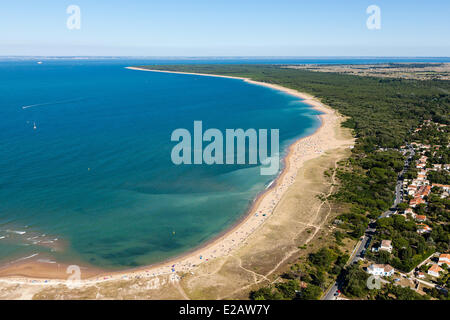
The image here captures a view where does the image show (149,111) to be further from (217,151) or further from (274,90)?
(274,90)

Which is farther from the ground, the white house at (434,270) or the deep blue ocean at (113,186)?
the deep blue ocean at (113,186)

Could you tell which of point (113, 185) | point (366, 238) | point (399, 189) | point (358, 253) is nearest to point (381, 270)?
point (358, 253)

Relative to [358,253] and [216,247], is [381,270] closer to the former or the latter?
[358,253]

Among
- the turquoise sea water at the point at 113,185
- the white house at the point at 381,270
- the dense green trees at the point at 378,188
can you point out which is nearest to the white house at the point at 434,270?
the dense green trees at the point at 378,188

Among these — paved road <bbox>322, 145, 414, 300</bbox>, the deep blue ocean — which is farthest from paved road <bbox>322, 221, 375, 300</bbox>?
the deep blue ocean

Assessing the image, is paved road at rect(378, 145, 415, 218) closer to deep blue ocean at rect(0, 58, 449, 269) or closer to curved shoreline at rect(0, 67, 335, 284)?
curved shoreline at rect(0, 67, 335, 284)

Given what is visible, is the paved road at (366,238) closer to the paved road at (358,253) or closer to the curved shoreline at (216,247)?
the paved road at (358,253)
